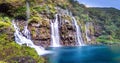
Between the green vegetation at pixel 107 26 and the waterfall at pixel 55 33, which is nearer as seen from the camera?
the waterfall at pixel 55 33

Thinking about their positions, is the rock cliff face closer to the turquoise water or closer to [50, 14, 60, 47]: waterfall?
[50, 14, 60, 47]: waterfall

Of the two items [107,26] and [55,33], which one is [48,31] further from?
[107,26]

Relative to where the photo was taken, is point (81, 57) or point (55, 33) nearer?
point (81, 57)

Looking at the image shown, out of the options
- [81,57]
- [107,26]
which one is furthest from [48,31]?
[107,26]

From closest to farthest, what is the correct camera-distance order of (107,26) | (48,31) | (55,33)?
1. (48,31)
2. (55,33)
3. (107,26)

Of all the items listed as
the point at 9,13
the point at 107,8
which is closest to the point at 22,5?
the point at 9,13

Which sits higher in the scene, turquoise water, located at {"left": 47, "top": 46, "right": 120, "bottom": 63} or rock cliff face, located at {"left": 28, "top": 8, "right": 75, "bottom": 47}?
rock cliff face, located at {"left": 28, "top": 8, "right": 75, "bottom": 47}

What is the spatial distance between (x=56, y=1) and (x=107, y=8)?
10734 centimetres

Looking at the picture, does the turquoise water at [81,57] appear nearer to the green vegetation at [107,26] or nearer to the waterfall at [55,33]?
the waterfall at [55,33]

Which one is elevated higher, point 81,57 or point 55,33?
point 55,33

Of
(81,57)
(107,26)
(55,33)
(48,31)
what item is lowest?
(81,57)

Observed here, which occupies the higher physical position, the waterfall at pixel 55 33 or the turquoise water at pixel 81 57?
the waterfall at pixel 55 33

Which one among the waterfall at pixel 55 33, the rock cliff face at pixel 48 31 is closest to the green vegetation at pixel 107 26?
the rock cliff face at pixel 48 31

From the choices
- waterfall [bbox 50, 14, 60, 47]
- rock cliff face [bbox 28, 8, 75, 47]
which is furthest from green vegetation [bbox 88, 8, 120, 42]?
waterfall [bbox 50, 14, 60, 47]
